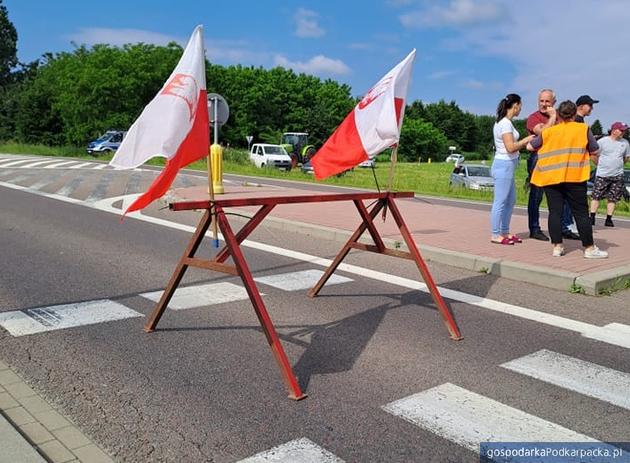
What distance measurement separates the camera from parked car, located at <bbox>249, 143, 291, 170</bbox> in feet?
122

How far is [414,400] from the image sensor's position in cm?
380

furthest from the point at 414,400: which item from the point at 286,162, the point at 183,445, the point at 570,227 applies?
the point at 286,162

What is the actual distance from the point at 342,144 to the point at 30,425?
2.86 meters

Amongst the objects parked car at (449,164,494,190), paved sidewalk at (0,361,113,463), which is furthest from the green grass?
paved sidewalk at (0,361,113,463)

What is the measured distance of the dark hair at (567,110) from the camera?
7.72 metres

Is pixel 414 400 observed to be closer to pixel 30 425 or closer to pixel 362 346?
pixel 362 346

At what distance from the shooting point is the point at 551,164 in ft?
25.4

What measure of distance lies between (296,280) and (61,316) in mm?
2624

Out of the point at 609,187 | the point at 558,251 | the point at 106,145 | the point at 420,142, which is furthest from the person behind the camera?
the point at 420,142

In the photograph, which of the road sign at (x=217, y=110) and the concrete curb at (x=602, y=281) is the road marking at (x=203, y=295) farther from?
the road sign at (x=217, y=110)

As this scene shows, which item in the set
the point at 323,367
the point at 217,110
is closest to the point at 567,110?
the point at 323,367

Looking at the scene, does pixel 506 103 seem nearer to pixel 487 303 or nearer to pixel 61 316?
pixel 487 303

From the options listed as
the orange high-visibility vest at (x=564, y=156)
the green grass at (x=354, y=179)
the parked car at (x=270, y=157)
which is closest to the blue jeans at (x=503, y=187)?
the orange high-visibility vest at (x=564, y=156)

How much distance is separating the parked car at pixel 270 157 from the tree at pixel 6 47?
7615 centimetres
